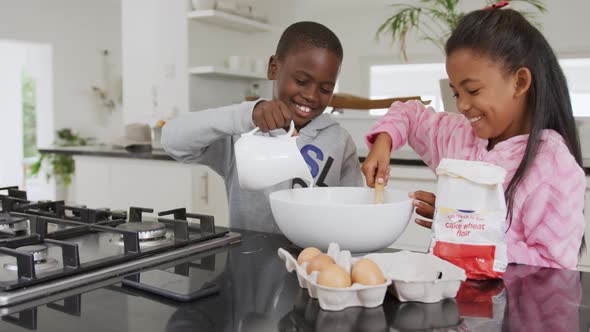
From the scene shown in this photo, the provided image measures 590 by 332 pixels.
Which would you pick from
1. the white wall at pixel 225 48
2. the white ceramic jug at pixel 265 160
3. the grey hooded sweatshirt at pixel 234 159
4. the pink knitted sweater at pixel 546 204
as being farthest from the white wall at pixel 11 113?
the pink knitted sweater at pixel 546 204

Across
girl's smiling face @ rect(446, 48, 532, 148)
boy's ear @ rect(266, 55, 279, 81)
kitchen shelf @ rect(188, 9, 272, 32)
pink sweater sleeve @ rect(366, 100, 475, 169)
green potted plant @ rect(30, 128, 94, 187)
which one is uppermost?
kitchen shelf @ rect(188, 9, 272, 32)

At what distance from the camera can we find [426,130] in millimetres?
1207

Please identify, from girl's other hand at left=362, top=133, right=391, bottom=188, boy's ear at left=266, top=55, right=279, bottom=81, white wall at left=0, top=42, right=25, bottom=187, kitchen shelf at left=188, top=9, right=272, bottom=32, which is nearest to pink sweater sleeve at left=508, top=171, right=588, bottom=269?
girl's other hand at left=362, top=133, right=391, bottom=188

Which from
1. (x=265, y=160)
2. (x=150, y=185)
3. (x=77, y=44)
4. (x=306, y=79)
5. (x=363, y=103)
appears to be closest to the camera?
(x=265, y=160)

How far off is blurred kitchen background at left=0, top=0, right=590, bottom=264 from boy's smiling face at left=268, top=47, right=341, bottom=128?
1.91 feet

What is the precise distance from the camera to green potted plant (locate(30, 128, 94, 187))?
5375 millimetres

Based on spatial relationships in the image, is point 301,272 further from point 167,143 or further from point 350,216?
point 167,143

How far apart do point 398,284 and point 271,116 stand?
16.5 inches

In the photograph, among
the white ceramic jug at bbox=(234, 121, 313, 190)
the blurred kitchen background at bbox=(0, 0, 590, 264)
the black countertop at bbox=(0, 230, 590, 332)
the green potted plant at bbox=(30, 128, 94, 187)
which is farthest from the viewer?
the green potted plant at bbox=(30, 128, 94, 187)

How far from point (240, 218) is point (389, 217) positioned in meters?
0.58

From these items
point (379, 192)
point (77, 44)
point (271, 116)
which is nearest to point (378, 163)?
point (379, 192)

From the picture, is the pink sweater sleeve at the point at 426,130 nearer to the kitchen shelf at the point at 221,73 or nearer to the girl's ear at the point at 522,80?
the girl's ear at the point at 522,80

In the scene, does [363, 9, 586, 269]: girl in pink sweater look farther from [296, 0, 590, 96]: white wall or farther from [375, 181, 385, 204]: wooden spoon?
[296, 0, 590, 96]: white wall

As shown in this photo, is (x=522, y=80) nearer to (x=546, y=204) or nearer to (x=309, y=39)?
(x=546, y=204)
